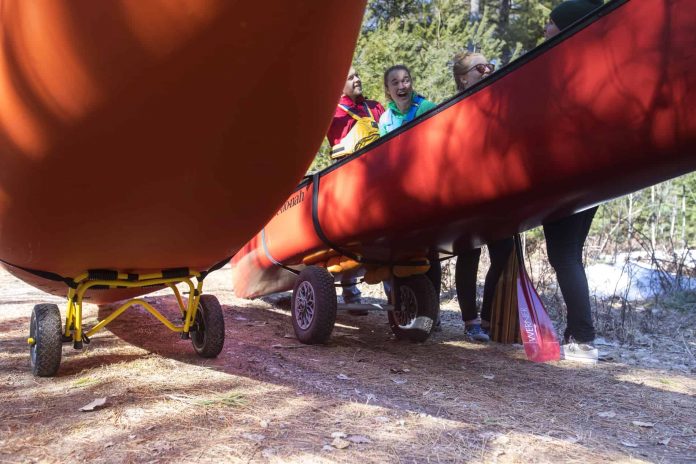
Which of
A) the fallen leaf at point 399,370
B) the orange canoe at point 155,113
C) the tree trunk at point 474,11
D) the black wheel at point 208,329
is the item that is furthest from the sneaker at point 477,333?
the tree trunk at point 474,11

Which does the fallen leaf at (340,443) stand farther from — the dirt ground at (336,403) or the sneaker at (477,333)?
the sneaker at (477,333)

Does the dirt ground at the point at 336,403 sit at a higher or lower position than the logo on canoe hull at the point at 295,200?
lower

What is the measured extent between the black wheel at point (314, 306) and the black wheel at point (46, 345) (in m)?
1.43

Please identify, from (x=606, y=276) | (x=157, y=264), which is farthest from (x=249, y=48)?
A: (x=606, y=276)

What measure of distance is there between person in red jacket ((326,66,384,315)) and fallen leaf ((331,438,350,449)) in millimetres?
2596

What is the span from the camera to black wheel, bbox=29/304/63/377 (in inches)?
101

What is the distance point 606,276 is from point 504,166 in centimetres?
424

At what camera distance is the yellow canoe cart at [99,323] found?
8.44ft

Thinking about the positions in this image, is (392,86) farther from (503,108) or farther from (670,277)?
(670,277)

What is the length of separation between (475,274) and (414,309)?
1.58ft

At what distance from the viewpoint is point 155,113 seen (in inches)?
75.3

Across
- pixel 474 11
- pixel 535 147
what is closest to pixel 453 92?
pixel 474 11

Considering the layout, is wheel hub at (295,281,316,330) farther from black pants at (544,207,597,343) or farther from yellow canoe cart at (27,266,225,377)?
black pants at (544,207,597,343)

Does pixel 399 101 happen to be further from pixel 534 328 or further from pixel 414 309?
pixel 534 328
